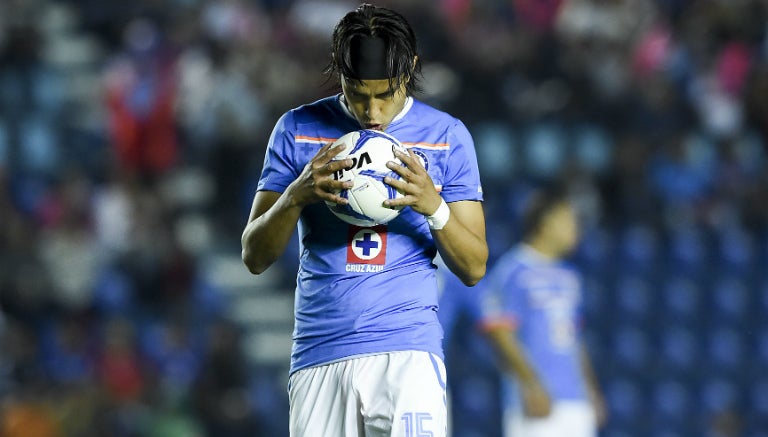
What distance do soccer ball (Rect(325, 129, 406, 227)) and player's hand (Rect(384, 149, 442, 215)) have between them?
2cm

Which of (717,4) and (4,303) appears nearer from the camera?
(4,303)

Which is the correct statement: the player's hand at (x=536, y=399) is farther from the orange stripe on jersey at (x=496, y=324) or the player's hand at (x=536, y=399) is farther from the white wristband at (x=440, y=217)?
the white wristband at (x=440, y=217)

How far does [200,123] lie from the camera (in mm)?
10219

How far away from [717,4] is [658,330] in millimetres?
3294

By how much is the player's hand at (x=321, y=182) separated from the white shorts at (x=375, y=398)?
48cm

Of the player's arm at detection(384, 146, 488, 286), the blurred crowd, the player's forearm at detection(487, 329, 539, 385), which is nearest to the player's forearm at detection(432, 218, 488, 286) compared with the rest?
the player's arm at detection(384, 146, 488, 286)

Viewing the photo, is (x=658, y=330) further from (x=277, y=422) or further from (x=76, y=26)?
(x=76, y=26)

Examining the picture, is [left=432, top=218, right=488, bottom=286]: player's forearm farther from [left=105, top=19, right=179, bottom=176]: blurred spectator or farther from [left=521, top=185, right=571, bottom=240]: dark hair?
[left=105, top=19, right=179, bottom=176]: blurred spectator

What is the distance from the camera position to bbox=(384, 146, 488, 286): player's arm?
309 cm

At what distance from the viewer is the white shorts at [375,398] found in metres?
3.15

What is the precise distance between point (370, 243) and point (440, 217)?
0.25 meters

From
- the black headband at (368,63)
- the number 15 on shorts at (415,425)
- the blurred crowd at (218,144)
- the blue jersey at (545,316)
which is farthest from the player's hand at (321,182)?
the blurred crowd at (218,144)

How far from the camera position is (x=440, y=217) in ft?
10.5

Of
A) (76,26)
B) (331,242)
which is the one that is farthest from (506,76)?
(331,242)
